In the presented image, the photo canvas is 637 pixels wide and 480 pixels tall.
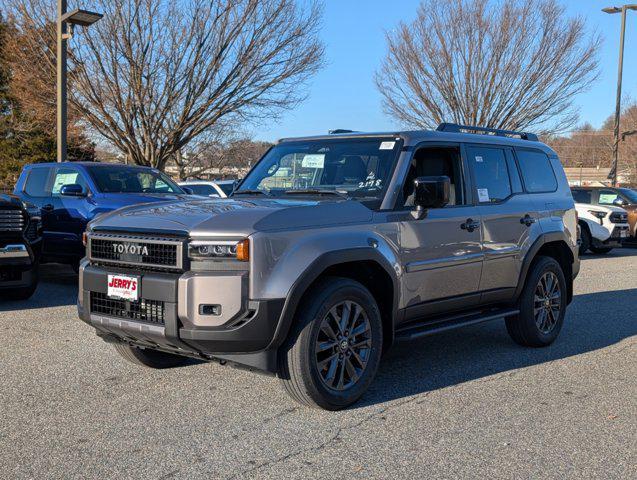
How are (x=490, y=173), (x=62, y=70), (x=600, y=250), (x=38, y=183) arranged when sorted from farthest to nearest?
(x=600, y=250), (x=62, y=70), (x=38, y=183), (x=490, y=173)

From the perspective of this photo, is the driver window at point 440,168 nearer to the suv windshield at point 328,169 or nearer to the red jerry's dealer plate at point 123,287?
the suv windshield at point 328,169

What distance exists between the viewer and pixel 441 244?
564 cm

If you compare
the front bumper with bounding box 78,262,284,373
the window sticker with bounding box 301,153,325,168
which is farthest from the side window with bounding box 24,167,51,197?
the front bumper with bounding box 78,262,284,373

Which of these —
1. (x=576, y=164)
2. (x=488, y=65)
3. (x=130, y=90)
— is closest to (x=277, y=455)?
(x=130, y=90)

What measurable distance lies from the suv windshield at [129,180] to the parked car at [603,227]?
33.3ft

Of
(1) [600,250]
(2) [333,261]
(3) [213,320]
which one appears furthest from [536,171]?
(1) [600,250]

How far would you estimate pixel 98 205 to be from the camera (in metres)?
10.3

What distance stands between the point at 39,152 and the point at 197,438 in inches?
1247

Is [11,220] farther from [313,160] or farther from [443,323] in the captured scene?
[443,323]

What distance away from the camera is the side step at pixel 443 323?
5401 millimetres

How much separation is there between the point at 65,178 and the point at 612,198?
13.6m

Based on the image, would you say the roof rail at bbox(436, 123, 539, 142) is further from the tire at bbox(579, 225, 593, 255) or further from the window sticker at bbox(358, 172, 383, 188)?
the tire at bbox(579, 225, 593, 255)

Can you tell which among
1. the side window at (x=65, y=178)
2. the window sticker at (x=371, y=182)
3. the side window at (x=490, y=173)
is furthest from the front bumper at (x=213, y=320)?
the side window at (x=65, y=178)

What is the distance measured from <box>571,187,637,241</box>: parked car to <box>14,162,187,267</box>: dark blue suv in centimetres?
1134
